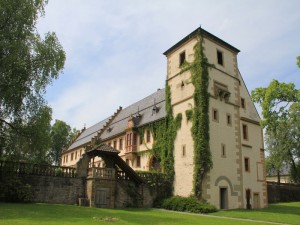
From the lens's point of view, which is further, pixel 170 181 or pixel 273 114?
pixel 170 181

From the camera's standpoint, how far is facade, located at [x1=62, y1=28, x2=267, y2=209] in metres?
29.7

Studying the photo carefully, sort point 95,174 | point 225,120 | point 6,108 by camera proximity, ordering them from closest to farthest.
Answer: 1. point 6,108
2. point 95,174
3. point 225,120

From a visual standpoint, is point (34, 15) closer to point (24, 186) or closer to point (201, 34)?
point (24, 186)

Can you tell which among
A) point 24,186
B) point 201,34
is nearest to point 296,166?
point 201,34

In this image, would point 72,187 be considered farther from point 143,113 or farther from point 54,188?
point 143,113

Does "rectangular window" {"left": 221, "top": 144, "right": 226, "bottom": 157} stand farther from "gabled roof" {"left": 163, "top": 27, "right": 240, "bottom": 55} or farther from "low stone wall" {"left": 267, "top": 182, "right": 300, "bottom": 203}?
"low stone wall" {"left": 267, "top": 182, "right": 300, "bottom": 203}

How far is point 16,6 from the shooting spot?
2208 cm

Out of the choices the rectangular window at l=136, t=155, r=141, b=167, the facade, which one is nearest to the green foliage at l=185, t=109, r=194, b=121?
the facade

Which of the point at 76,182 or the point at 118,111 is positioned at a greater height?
the point at 118,111

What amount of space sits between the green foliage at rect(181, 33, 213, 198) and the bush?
1365 mm

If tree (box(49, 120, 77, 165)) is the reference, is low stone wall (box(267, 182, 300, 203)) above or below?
below

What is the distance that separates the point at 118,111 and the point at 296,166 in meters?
33.1

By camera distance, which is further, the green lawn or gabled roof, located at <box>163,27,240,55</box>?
gabled roof, located at <box>163,27,240,55</box>

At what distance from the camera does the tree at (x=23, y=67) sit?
2091 centimetres
